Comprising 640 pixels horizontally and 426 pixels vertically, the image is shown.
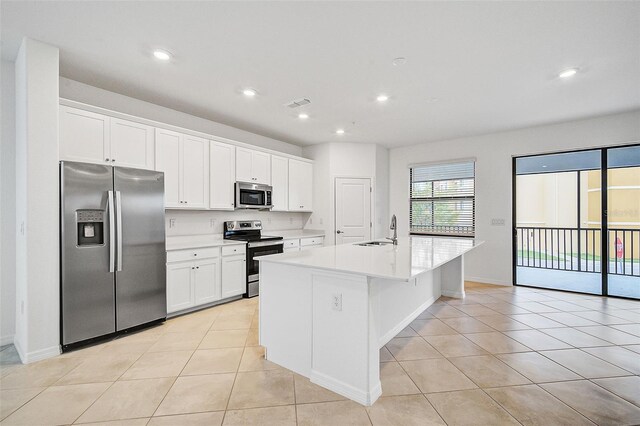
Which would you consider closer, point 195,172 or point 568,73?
point 568,73

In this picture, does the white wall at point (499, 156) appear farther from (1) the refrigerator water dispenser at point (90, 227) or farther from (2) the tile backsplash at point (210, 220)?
(1) the refrigerator water dispenser at point (90, 227)

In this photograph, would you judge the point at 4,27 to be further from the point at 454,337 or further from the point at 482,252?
the point at 482,252

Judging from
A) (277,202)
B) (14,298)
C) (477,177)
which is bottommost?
(14,298)

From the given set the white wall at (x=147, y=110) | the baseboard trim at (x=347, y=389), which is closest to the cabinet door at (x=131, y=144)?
the white wall at (x=147, y=110)

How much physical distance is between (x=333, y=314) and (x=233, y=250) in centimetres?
249

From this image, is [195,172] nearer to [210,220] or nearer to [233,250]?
[210,220]

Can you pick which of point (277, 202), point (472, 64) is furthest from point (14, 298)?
point (472, 64)

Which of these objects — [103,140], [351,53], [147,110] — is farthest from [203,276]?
[351,53]

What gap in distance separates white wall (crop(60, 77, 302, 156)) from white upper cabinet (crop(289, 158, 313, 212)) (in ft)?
2.13

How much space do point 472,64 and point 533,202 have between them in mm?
4578

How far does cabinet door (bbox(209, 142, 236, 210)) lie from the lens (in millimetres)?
4094

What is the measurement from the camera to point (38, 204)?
2.43m

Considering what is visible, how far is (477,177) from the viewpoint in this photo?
5309 millimetres

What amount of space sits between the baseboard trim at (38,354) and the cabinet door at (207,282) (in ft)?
4.46
